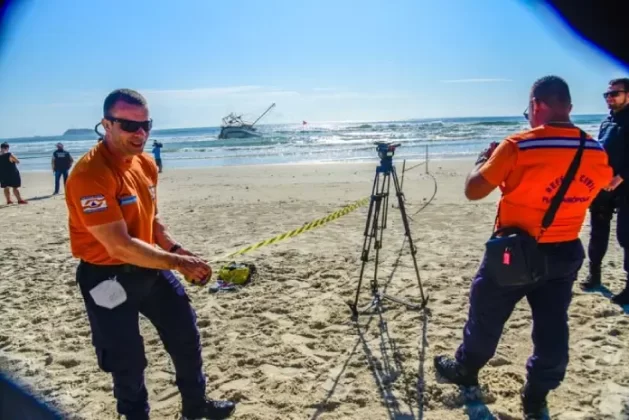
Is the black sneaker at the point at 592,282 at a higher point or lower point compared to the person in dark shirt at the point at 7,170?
lower

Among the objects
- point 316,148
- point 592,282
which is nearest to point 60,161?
point 592,282

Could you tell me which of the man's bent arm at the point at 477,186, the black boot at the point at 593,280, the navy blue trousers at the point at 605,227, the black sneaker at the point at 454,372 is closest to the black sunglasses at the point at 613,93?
the navy blue trousers at the point at 605,227

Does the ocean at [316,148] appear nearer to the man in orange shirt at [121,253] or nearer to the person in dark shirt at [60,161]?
the person in dark shirt at [60,161]

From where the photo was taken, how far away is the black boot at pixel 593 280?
494cm

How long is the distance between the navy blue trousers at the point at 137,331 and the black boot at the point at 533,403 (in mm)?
2079

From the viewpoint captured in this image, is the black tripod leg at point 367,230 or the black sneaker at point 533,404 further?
the black tripod leg at point 367,230

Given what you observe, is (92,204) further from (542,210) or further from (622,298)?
(622,298)

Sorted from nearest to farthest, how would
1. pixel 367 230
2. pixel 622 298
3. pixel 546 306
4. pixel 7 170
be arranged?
pixel 546 306 < pixel 367 230 < pixel 622 298 < pixel 7 170

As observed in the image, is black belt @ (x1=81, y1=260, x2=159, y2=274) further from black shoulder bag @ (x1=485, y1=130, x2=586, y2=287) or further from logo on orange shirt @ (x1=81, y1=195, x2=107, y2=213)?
black shoulder bag @ (x1=485, y1=130, x2=586, y2=287)

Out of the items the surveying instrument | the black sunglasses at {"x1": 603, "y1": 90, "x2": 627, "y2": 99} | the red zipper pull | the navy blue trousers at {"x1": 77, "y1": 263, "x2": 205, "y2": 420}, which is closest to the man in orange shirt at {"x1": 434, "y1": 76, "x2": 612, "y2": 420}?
→ the red zipper pull

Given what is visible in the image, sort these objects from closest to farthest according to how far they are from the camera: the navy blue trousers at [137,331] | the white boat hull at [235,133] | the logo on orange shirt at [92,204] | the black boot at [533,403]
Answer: the logo on orange shirt at [92,204] < the navy blue trousers at [137,331] < the black boot at [533,403] < the white boat hull at [235,133]

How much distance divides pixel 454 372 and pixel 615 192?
2.82 meters

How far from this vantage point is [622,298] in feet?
14.8

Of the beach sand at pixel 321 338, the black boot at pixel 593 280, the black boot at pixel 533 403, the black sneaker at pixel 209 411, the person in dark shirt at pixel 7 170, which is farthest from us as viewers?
the person in dark shirt at pixel 7 170
